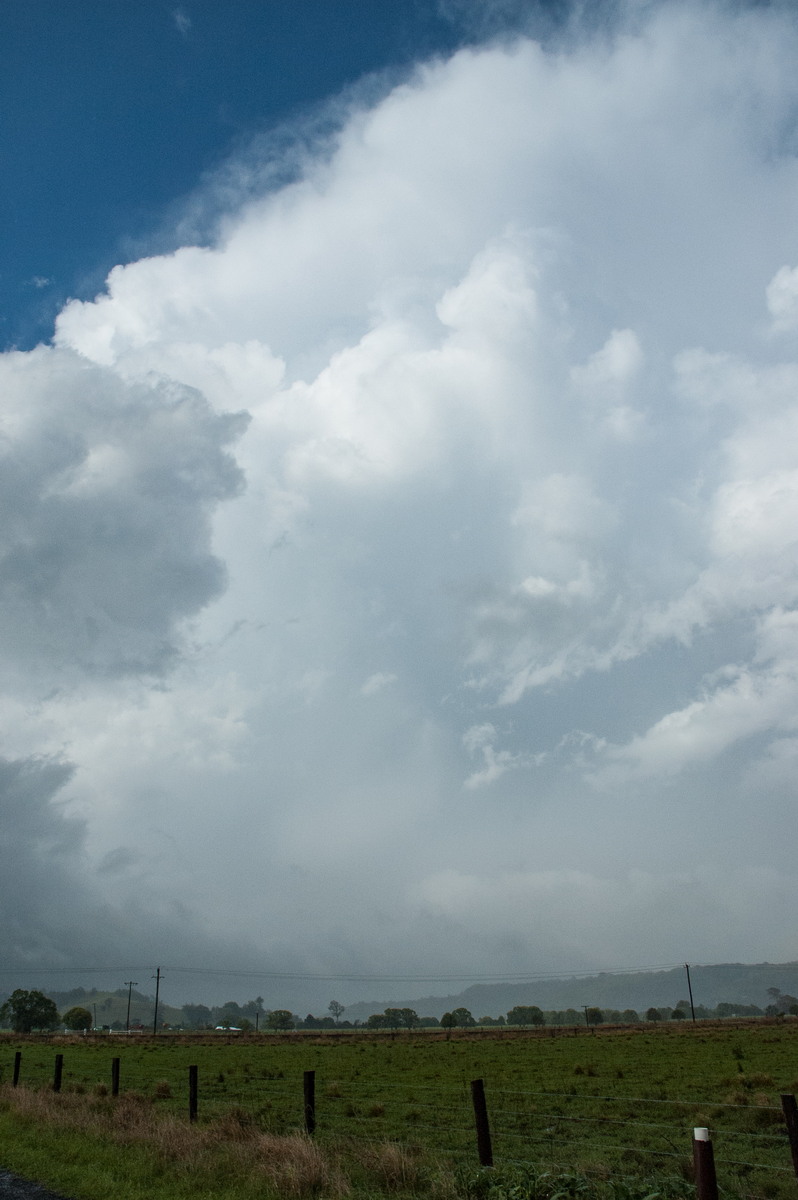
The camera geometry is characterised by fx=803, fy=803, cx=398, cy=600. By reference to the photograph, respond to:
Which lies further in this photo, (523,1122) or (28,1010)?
(28,1010)

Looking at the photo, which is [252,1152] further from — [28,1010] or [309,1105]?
[28,1010]

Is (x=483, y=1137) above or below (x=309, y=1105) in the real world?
above

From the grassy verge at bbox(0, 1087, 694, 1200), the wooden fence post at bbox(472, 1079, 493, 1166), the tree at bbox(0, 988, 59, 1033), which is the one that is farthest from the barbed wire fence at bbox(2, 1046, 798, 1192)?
the tree at bbox(0, 988, 59, 1033)

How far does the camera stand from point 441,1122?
24703 mm

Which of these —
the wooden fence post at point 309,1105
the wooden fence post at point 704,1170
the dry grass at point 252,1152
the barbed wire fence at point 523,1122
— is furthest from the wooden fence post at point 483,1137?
the wooden fence post at point 704,1170

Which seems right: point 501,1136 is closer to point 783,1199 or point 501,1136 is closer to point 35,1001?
point 783,1199

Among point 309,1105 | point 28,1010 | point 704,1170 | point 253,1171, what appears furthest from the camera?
point 28,1010

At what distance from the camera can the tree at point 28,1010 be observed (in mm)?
167375

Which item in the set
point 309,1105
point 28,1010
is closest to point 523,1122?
point 309,1105

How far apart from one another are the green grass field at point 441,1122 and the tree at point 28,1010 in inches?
5471

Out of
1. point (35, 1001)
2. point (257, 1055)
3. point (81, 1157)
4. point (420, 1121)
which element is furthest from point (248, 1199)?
point (35, 1001)

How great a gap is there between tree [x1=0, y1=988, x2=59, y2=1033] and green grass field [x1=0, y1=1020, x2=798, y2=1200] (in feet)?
456

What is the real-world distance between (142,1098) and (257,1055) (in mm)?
42774

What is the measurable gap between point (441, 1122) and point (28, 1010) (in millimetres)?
177363
